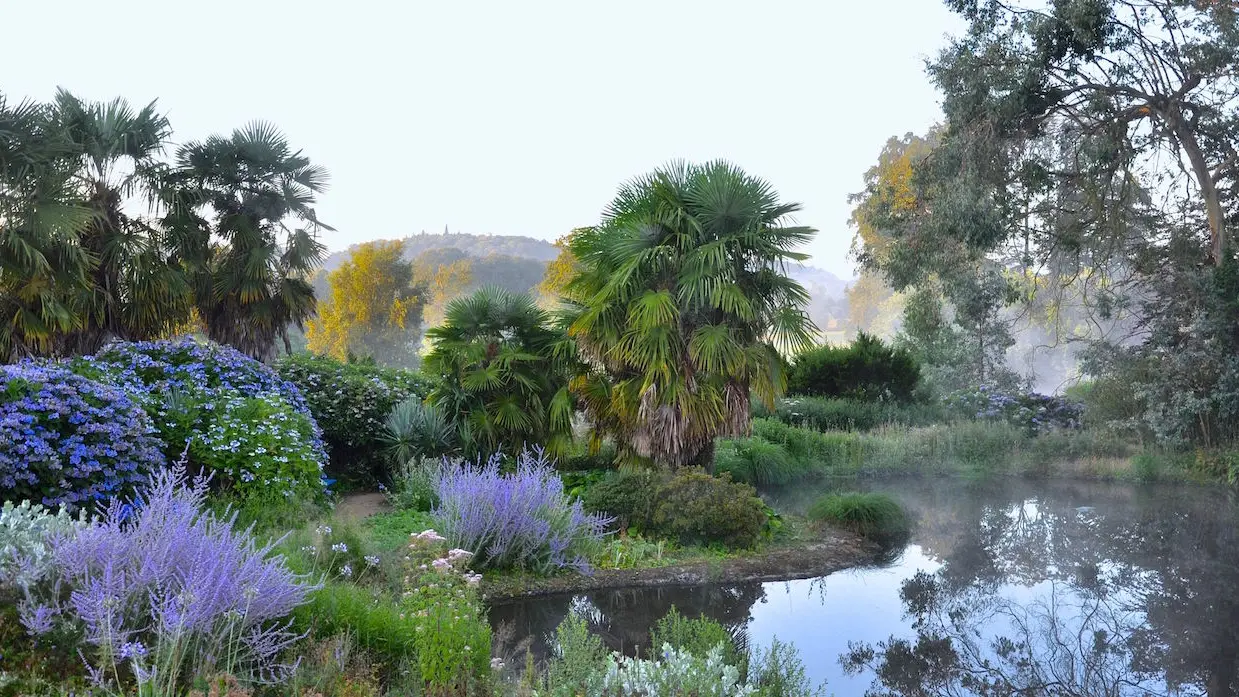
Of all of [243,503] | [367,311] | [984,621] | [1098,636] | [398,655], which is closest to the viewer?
[398,655]

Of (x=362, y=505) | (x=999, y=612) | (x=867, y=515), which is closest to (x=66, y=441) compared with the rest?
(x=362, y=505)

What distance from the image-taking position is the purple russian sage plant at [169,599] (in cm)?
354

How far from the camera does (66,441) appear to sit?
243 inches

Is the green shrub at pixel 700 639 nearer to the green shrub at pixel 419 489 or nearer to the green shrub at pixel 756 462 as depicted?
the green shrub at pixel 419 489

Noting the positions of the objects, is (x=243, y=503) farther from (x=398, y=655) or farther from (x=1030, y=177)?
(x=1030, y=177)

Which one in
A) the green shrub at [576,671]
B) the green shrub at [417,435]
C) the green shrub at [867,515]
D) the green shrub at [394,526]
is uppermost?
the green shrub at [417,435]

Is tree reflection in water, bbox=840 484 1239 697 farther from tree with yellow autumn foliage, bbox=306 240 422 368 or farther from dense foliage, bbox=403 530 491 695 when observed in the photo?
tree with yellow autumn foliage, bbox=306 240 422 368

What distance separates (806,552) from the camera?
8594 mm

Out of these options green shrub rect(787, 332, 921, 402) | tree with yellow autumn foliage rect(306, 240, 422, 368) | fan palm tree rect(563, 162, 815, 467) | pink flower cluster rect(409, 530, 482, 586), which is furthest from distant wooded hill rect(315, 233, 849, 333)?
pink flower cluster rect(409, 530, 482, 586)

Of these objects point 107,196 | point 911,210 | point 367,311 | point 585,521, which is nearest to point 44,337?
point 107,196

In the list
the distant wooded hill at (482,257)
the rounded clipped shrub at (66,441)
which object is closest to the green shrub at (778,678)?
the rounded clipped shrub at (66,441)

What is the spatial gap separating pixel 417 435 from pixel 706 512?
4.12 meters

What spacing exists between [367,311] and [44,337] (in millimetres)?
24664

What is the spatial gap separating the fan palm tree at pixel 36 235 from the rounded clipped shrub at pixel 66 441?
6058 millimetres
